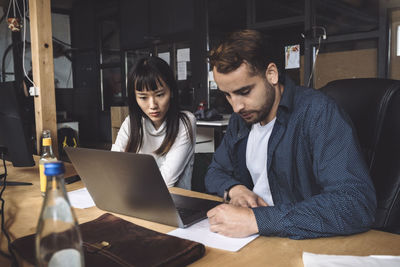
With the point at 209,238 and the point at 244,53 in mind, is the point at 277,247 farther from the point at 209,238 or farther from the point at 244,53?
the point at 244,53

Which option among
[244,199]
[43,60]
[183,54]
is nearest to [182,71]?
[183,54]

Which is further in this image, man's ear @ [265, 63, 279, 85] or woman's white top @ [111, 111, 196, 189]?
woman's white top @ [111, 111, 196, 189]

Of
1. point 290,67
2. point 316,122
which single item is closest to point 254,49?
point 316,122

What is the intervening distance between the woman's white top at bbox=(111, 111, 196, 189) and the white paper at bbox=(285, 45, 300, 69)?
8.80ft

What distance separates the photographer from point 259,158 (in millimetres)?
1340

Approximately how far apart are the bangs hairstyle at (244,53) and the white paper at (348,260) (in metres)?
0.61

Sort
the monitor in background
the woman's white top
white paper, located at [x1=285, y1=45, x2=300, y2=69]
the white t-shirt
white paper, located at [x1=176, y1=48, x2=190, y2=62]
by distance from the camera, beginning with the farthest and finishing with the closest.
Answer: white paper, located at [x1=176, y1=48, x2=190, y2=62] < white paper, located at [x1=285, y1=45, x2=300, y2=69] < the woman's white top < the monitor in background < the white t-shirt

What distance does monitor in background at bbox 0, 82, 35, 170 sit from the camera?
1.46m

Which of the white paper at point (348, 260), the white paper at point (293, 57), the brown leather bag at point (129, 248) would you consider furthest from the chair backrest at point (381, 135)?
the white paper at point (293, 57)

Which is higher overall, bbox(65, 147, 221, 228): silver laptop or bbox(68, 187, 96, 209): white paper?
bbox(65, 147, 221, 228): silver laptop

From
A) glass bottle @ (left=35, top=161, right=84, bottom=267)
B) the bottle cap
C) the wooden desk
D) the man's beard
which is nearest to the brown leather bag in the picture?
the wooden desk

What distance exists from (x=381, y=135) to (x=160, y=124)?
3.49 ft

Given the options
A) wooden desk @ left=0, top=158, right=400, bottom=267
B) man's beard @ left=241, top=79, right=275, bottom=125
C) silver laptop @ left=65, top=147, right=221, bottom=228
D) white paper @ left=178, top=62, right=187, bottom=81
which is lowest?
wooden desk @ left=0, top=158, right=400, bottom=267

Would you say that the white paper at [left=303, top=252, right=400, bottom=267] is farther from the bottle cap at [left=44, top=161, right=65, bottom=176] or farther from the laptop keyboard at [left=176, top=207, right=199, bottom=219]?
the bottle cap at [left=44, top=161, right=65, bottom=176]
